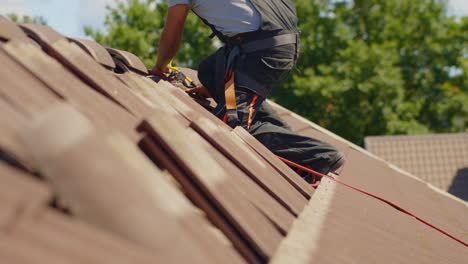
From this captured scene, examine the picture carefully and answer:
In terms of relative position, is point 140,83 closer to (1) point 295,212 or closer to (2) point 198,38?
(1) point 295,212

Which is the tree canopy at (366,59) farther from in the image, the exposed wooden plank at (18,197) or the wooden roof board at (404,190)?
the exposed wooden plank at (18,197)

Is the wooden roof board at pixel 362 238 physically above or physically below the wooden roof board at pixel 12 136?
above

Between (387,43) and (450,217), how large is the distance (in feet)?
71.8

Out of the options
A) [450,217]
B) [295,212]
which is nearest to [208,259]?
[295,212]

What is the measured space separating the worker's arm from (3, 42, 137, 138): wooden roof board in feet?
5.65

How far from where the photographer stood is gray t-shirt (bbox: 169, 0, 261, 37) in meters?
3.62

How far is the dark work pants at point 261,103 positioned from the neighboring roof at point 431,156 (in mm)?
13135

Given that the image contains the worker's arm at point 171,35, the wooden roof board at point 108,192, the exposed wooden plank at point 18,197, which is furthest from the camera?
the worker's arm at point 171,35

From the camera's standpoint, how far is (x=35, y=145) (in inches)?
49.9

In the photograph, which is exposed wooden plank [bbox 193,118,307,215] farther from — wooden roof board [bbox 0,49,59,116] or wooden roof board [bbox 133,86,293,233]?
wooden roof board [bbox 0,49,59,116]

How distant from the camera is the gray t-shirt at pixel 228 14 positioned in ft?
11.9

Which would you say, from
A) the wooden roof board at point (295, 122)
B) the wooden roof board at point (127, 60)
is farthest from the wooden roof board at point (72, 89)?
the wooden roof board at point (295, 122)

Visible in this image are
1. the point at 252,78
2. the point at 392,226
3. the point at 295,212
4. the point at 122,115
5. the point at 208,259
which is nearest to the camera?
the point at 208,259

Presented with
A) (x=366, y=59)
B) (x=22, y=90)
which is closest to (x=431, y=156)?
(x=366, y=59)
